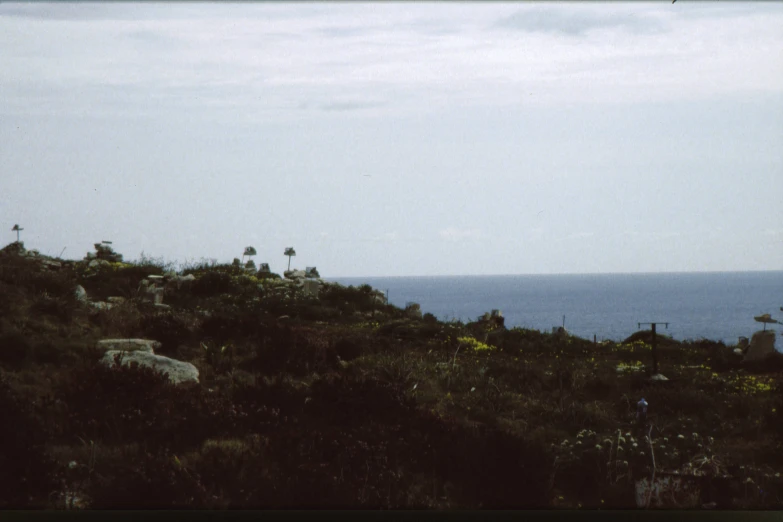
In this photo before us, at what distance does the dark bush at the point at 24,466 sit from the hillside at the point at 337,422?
0.06 feet

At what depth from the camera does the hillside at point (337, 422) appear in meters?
6.49

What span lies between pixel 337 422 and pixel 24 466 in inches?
127

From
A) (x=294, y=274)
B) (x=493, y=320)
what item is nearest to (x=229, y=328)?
(x=493, y=320)

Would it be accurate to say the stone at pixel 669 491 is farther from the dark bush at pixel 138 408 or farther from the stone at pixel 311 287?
the stone at pixel 311 287

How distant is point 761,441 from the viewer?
7855 mm

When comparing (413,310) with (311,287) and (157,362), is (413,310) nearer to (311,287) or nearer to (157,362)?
(311,287)

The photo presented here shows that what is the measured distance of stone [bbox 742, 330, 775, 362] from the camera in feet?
45.8

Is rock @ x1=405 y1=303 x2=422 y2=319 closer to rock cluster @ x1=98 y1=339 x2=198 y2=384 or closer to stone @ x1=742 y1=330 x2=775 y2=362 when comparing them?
stone @ x1=742 y1=330 x2=775 y2=362

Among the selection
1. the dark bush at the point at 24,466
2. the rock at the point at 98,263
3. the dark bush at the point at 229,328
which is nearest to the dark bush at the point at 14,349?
the dark bush at the point at 24,466

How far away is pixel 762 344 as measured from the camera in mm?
14141

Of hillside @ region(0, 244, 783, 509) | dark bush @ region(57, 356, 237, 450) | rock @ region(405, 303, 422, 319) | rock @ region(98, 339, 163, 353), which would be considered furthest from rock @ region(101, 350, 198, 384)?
rock @ region(405, 303, 422, 319)

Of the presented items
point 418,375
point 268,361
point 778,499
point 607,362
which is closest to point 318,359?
point 268,361

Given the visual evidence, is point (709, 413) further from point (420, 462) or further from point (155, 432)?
point (155, 432)

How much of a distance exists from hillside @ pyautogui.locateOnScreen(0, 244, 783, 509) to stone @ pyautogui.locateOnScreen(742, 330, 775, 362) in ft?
3.89
